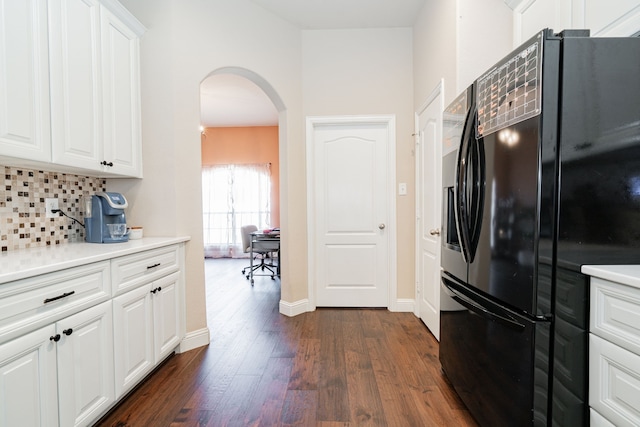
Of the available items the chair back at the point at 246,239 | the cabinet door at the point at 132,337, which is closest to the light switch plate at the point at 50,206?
the cabinet door at the point at 132,337

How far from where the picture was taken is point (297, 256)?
3.07 metres

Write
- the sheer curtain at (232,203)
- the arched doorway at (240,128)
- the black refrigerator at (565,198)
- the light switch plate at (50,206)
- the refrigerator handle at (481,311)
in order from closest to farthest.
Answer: the black refrigerator at (565,198) < the refrigerator handle at (481,311) < the light switch plate at (50,206) < the arched doorway at (240,128) < the sheer curtain at (232,203)

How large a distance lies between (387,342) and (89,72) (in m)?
2.81

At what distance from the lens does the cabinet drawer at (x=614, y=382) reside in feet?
2.78

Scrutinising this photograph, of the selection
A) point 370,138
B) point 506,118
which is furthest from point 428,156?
point 506,118

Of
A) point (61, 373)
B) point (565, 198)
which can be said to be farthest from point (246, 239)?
point (565, 198)

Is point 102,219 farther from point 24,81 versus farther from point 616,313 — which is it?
point 616,313

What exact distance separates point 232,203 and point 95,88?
4.76m

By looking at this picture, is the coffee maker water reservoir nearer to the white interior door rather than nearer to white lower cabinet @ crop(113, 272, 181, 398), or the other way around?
white lower cabinet @ crop(113, 272, 181, 398)

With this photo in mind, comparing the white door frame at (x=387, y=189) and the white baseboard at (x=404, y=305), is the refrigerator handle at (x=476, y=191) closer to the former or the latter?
the white door frame at (x=387, y=189)

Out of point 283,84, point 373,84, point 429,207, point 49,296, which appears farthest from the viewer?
point 373,84

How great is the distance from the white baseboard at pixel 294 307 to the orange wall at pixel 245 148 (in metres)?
3.53

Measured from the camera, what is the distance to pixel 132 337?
1668 mm

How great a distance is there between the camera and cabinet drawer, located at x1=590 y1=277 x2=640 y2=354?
2.77ft
